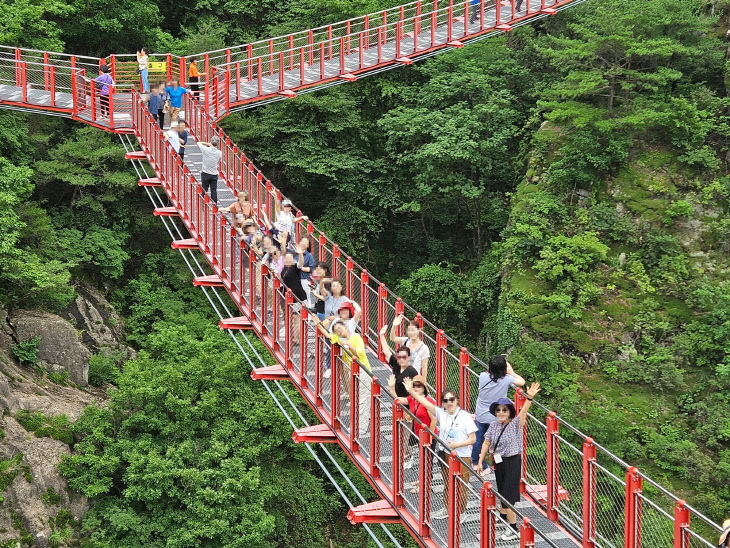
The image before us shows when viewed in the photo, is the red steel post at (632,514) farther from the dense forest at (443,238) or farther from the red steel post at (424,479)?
the dense forest at (443,238)

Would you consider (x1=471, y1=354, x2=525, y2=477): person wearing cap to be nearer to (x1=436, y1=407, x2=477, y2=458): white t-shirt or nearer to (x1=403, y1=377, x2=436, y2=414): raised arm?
(x1=436, y1=407, x2=477, y2=458): white t-shirt

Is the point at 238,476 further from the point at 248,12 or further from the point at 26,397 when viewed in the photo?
the point at 248,12

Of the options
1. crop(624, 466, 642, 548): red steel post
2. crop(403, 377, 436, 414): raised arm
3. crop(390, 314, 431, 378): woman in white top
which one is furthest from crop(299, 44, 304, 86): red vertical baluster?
crop(624, 466, 642, 548): red steel post

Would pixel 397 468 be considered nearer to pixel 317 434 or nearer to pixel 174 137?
pixel 317 434

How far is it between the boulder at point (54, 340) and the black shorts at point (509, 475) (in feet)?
51.5

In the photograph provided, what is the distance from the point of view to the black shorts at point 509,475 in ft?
36.3

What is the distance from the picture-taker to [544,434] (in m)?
12.3

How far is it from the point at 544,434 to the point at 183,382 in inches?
520

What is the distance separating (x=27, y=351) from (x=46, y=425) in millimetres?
2432

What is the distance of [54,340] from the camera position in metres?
24.7

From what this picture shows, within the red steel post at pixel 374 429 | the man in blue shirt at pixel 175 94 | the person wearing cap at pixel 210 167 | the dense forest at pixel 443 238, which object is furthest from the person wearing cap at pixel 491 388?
the man in blue shirt at pixel 175 94

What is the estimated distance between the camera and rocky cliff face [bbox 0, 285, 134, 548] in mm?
20969

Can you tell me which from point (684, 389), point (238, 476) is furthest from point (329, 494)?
point (684, 389)

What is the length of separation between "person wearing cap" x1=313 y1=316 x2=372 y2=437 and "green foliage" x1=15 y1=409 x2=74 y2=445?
10283 mm
